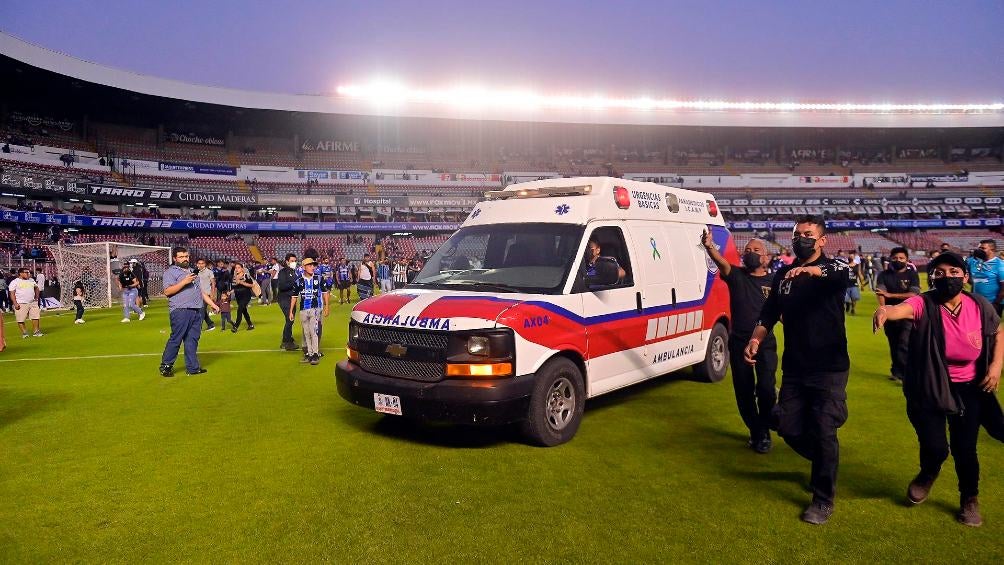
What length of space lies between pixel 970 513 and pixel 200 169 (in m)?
49.5

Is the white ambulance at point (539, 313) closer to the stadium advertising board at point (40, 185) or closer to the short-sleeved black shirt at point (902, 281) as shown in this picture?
the short-sleeved black shirt at point (902, 281)

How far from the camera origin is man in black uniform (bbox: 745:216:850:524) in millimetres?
3713

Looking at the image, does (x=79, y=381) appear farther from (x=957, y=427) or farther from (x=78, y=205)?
(x=78, y=205)

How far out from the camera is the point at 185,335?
870 cm

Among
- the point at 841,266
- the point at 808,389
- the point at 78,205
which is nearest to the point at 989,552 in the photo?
the point at 808,389

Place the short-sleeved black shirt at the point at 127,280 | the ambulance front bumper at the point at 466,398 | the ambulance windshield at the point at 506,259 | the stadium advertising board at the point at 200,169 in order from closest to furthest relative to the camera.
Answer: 1. the ambulance front bumper at the point at 466,398
2. the ambulance windshield at the point at 506,259
3. the short-sleeved black shirt at the point at 127,280
4. the stadium advertising board at the point at 200,169

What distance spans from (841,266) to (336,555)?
11.7 feet

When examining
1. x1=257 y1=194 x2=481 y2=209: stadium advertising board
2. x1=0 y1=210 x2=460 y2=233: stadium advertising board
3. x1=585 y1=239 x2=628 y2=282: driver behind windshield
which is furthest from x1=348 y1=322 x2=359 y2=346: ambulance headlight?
x1=257 y1=194 x2=481 y2=209: stadium advertising board

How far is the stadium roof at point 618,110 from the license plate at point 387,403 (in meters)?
43.8

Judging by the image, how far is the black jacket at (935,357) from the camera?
11.5 feet

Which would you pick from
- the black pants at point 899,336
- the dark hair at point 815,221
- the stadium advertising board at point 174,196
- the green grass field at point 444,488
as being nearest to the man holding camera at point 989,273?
the black pants at point 899,336

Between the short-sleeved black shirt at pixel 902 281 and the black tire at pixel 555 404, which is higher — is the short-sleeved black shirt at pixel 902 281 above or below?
above

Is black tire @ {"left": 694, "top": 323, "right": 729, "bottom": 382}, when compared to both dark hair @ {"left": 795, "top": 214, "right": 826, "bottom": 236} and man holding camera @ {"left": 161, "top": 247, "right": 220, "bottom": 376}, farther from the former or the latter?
man holding camera @ {"left": 161, "top": 247, "right": 220, "bottom": 376}

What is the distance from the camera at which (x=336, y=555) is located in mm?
3312
